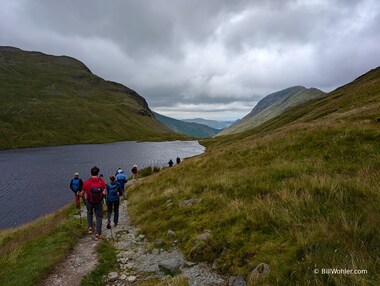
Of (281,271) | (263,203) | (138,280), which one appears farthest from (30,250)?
(281,271)

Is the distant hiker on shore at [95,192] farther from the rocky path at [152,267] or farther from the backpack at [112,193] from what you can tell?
the backpack at [112,193]

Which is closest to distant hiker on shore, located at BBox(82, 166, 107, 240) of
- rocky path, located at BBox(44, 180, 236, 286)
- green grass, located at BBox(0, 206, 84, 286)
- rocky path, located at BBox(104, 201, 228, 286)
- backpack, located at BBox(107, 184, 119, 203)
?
rocky path, located at BBox(44, 180, 236, 286)

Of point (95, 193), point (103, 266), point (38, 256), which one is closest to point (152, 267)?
point (103, 266)

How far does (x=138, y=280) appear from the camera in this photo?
9.27 m

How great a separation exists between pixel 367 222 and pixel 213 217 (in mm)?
5896

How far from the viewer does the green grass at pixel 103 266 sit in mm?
9352

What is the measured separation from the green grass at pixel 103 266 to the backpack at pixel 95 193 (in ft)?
6.79

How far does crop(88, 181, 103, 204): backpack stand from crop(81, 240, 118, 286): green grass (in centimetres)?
207

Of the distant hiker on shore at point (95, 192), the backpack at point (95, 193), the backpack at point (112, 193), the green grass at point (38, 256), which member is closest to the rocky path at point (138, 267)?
the green grass at point (38, 256)

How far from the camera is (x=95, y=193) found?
13617 millimetres

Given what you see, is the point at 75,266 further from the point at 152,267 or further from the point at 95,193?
the point at 95,193

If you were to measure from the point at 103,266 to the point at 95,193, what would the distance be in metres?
4.11

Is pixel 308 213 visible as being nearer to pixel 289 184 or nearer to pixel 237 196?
pixel 289 184

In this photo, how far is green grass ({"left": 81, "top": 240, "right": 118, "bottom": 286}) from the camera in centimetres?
935
